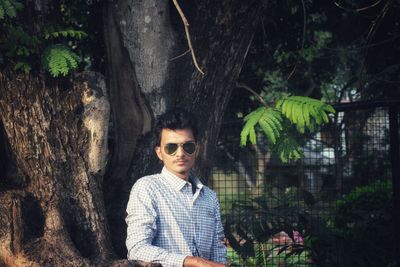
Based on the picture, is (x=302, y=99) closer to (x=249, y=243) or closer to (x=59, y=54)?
(x=59, y=54)

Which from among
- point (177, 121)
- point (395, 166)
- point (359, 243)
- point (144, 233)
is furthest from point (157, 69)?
point (359, 243)

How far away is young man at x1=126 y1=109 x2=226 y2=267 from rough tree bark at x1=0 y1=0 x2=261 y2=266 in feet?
0.99

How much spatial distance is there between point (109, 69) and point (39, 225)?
1.35 metres

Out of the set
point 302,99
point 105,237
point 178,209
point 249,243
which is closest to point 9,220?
point 105,237

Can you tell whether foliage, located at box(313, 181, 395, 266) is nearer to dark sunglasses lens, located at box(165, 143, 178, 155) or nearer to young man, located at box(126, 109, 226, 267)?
young man, located at box(126, 109, 226, 267)

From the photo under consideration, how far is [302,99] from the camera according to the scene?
5562mm

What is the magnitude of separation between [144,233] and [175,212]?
31 centimetres

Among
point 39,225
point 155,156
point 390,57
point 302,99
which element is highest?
point 390,57

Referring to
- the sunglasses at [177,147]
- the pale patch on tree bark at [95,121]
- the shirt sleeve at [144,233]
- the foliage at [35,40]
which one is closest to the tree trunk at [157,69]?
the pale patch on tree bark at [95,121]

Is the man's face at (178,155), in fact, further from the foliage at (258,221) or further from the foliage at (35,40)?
the foliage at (258,221)

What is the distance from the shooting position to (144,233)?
4.47 m

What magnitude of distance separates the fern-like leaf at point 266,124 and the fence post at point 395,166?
183 cm

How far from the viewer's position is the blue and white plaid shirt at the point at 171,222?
4.46 metres

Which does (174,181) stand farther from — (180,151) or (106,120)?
(106,120)
